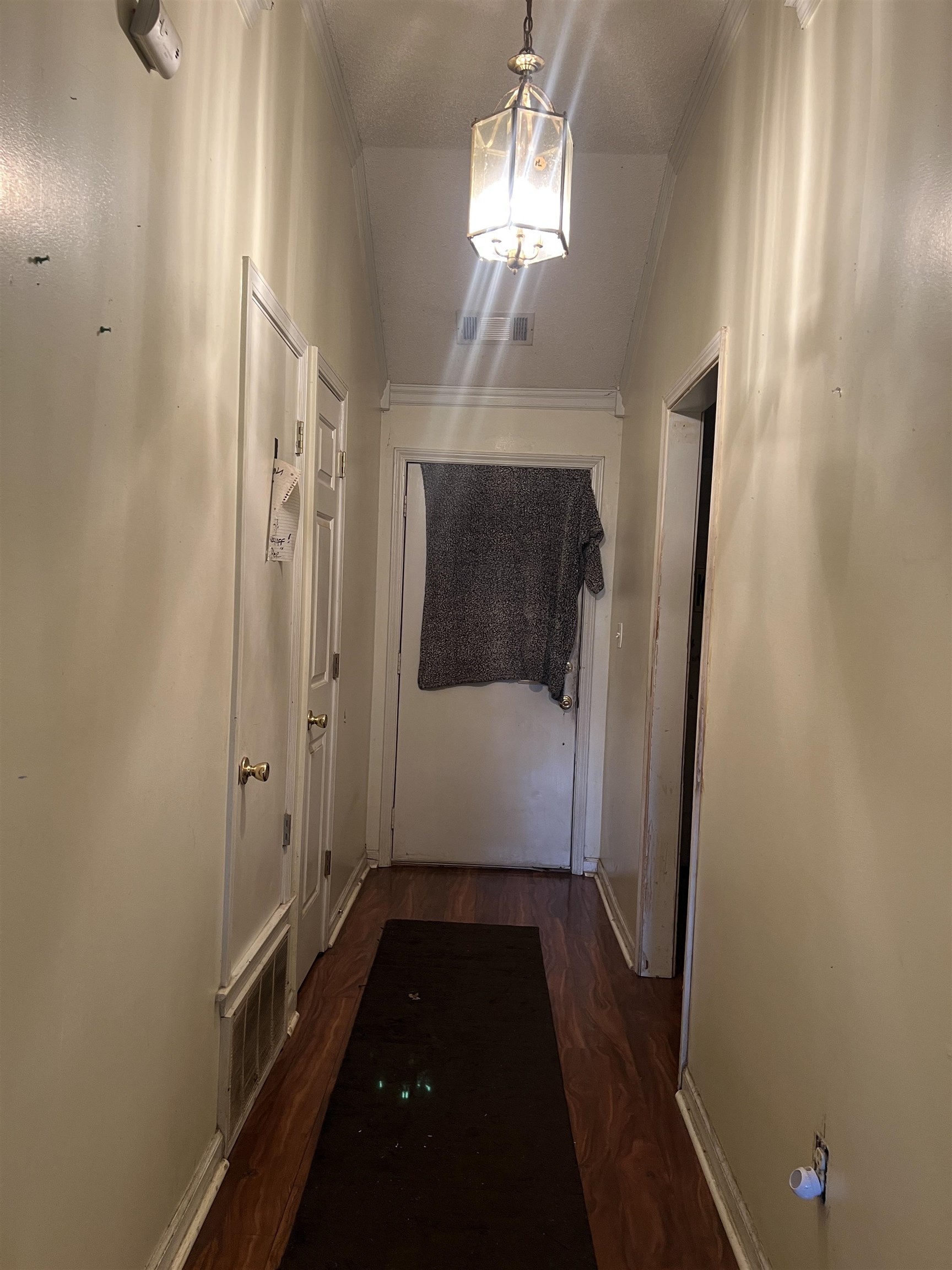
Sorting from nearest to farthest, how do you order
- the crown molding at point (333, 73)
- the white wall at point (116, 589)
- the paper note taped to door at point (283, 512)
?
the white wall at point (116, 589)
the paper note taped to door at point (283, 512)
the crown molding at point (333, 73)

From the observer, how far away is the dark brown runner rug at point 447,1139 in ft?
5.49

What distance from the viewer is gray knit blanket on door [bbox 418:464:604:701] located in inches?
155

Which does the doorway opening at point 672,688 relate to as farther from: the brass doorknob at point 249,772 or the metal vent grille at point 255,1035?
the brass doorknob at point 249,772

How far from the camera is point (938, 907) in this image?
1.02m

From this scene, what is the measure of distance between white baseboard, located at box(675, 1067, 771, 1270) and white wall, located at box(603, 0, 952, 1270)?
1.6 inches

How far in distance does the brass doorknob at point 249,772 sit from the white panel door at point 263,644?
0.8 inches

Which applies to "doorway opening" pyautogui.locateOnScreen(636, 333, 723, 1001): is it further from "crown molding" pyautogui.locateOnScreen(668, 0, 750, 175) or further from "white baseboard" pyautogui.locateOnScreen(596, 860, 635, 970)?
"crown molding" pyautogui.locateOnScreen(668, 0, 750, 175)

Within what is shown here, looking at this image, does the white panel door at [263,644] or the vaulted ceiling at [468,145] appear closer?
the white panel door at [263,644]

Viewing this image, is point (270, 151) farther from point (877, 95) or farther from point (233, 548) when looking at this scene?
point (877, 95)

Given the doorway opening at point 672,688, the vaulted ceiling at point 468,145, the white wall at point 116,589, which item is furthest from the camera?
the doorway opening at point 672,688

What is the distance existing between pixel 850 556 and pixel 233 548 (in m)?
1.25

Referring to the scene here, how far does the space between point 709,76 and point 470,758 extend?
2856mm

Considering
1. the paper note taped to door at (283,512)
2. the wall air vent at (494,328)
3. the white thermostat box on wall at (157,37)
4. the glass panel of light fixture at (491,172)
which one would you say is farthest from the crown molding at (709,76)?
the paper note taped to door at (283,512)

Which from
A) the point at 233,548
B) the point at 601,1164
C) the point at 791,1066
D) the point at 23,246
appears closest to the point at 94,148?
the point at 23,246
